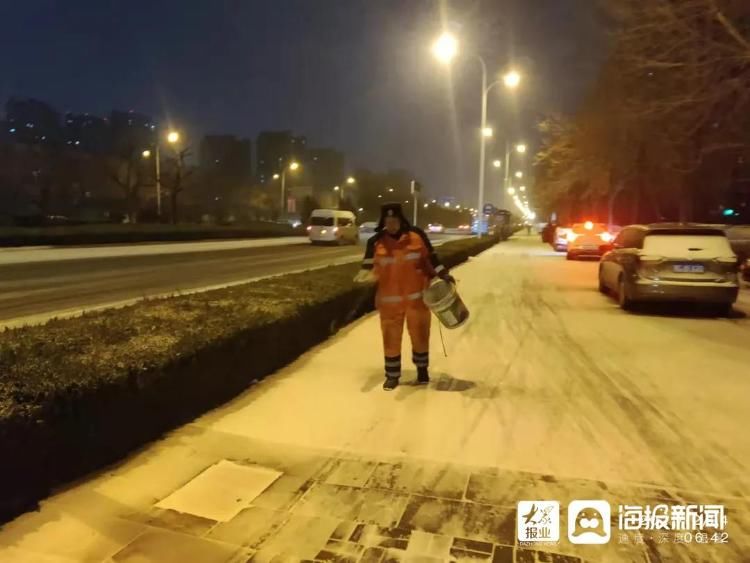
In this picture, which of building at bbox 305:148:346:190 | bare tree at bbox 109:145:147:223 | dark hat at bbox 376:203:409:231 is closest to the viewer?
dark hat at bbox 376:203:409:231

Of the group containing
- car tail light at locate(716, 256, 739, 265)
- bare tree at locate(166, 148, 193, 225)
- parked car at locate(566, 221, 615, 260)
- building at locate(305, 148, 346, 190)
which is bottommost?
parked car at locate(566, 221, 615, 260)

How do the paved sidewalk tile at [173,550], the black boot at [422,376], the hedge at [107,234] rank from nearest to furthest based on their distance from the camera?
the paved sidewalk tile at [173,550]
the black boot at [422,376]
the hedge at [107,234]

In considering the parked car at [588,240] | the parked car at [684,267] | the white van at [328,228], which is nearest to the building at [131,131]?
the white van at [328,228]

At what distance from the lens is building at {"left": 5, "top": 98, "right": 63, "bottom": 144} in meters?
62.0

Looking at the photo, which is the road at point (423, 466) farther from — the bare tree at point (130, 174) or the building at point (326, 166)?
the building at point (326, 166)

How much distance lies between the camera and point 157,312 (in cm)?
756

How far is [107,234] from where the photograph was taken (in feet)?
110

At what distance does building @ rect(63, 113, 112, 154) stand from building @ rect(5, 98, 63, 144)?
6.86 ft

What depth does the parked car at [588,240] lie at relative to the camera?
28.5 metres

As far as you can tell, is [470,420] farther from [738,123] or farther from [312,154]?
[312,154]

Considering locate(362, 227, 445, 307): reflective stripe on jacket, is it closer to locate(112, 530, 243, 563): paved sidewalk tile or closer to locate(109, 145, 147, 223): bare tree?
locate(112, 530, 243, 563): paved sidewalk tile

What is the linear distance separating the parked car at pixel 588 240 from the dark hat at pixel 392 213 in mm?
23250

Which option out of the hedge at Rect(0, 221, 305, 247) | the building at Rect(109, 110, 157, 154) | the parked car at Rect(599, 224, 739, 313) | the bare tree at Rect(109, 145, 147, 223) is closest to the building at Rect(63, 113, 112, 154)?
the building at Rect(109, 110, 157, 154)

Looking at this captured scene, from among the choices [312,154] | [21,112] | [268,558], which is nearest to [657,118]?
[268,558]
